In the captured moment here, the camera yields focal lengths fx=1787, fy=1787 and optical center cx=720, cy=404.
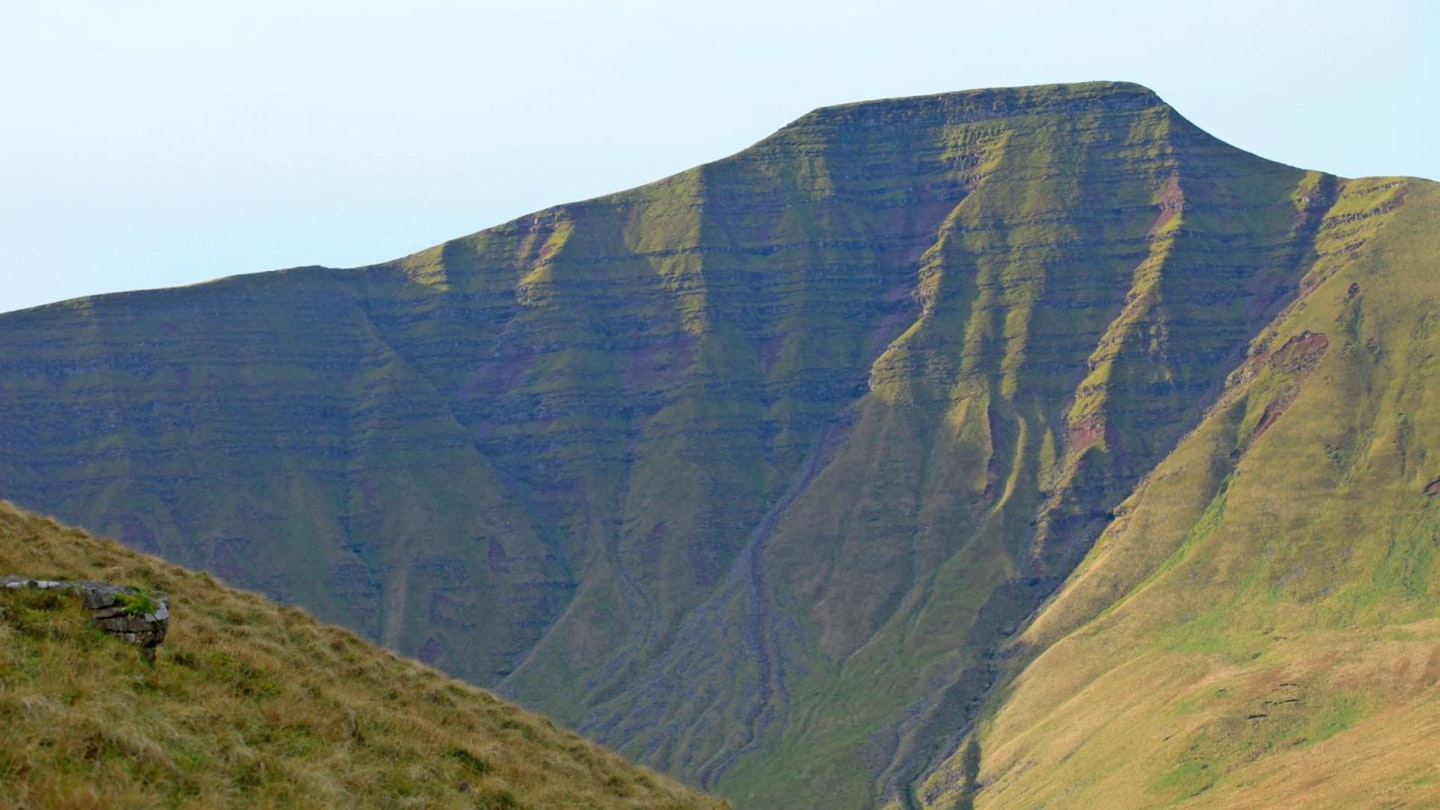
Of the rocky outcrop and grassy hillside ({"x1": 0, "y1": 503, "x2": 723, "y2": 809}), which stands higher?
the rocky outcrop

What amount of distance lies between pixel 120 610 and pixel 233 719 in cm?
310

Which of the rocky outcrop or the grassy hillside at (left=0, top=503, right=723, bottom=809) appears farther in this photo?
the rocky outcrop

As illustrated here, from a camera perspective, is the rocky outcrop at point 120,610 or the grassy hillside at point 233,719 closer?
the grassy hillside at point 233,719

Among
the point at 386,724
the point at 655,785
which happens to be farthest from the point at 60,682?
the point at 655,785

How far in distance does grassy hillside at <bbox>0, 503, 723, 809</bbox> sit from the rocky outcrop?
1.04 feet

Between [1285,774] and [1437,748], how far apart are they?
64.8 ft

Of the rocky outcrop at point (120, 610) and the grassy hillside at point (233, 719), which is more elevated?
the rocky outcrop at point (120, 610)

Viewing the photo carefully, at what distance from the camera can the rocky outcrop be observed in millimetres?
33406

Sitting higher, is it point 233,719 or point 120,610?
point 120,610

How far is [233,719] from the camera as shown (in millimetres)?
32875

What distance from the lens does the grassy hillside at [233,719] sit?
93.9 ft

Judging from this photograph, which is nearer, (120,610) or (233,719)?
(233,719)

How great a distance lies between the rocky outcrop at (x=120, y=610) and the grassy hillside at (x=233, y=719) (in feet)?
1.04

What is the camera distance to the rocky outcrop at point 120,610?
33406mm
